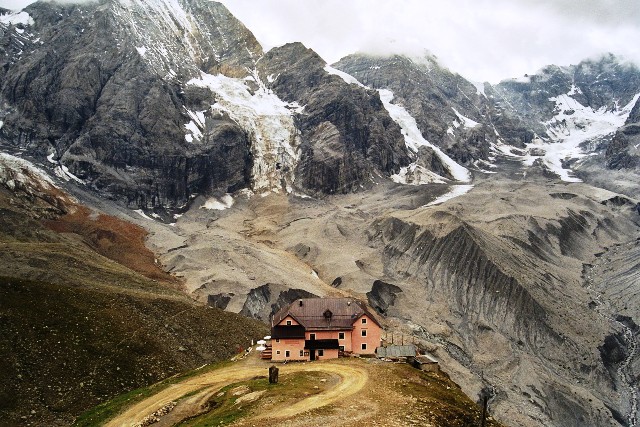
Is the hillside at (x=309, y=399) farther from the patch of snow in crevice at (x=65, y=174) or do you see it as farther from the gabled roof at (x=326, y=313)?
the patch of snow in crevice at (x=65, y=174)

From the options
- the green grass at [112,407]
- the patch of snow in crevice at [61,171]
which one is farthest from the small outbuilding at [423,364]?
the patch of snow in crevice at [61,171]

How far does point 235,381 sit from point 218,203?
154944 millimetres

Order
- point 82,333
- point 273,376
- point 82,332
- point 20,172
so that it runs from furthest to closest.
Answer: point 20,172
point 82,332
point 82,333
point 273,376

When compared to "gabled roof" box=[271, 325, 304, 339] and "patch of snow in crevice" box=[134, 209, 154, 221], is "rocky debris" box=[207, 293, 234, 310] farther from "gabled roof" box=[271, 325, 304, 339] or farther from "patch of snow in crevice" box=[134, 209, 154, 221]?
"patch of snow in crevice" box=[134, 209, 154, 221]

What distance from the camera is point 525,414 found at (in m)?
82.4

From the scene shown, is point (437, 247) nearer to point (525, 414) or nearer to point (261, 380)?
point (525, 414)

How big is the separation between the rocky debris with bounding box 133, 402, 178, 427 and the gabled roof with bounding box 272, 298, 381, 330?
1632 cm

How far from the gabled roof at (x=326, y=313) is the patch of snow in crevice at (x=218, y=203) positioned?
459 feet

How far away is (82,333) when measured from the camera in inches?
2213

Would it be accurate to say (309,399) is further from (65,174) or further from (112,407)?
(65,174)

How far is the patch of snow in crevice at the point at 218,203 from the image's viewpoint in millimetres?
191375

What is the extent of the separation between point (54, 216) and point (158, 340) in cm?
8046

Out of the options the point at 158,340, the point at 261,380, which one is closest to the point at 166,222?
the point at 158,340

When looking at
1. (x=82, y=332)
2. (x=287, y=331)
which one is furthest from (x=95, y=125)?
(x=287, y=331)
